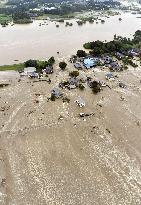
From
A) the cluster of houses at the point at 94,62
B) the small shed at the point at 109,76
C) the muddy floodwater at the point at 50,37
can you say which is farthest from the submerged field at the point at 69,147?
the muddy floodwater at the point at 50,37

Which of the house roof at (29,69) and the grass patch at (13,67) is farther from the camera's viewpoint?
the grass patch at (13,67)

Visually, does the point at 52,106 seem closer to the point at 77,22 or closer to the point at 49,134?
the point at 49,134

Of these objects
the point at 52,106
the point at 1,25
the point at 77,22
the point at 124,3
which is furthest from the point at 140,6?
the point at 52,106

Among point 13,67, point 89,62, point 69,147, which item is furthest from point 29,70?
point 69,147

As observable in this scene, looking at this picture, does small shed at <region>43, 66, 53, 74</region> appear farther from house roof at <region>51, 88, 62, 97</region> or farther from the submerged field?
house roof at <region>51, 88, 62, 97</region>

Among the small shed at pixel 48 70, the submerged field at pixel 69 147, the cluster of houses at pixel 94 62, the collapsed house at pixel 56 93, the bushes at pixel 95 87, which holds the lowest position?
the submerged field at pixel 69 147

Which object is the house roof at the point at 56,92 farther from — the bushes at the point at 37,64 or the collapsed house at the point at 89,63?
the collapsed house at the point at 89,63

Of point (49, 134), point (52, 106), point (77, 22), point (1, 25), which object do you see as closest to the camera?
point (49, 134)

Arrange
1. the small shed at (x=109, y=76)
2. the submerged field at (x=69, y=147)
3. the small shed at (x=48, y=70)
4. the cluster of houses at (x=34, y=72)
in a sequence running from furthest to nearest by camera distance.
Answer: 1. the small shed at (x=48, y=70)
2. the cluster of houses at (x=34, y=72)
3. the small shed at (x=109, y=76)
4. the submerged field at (x=69, y=147)
